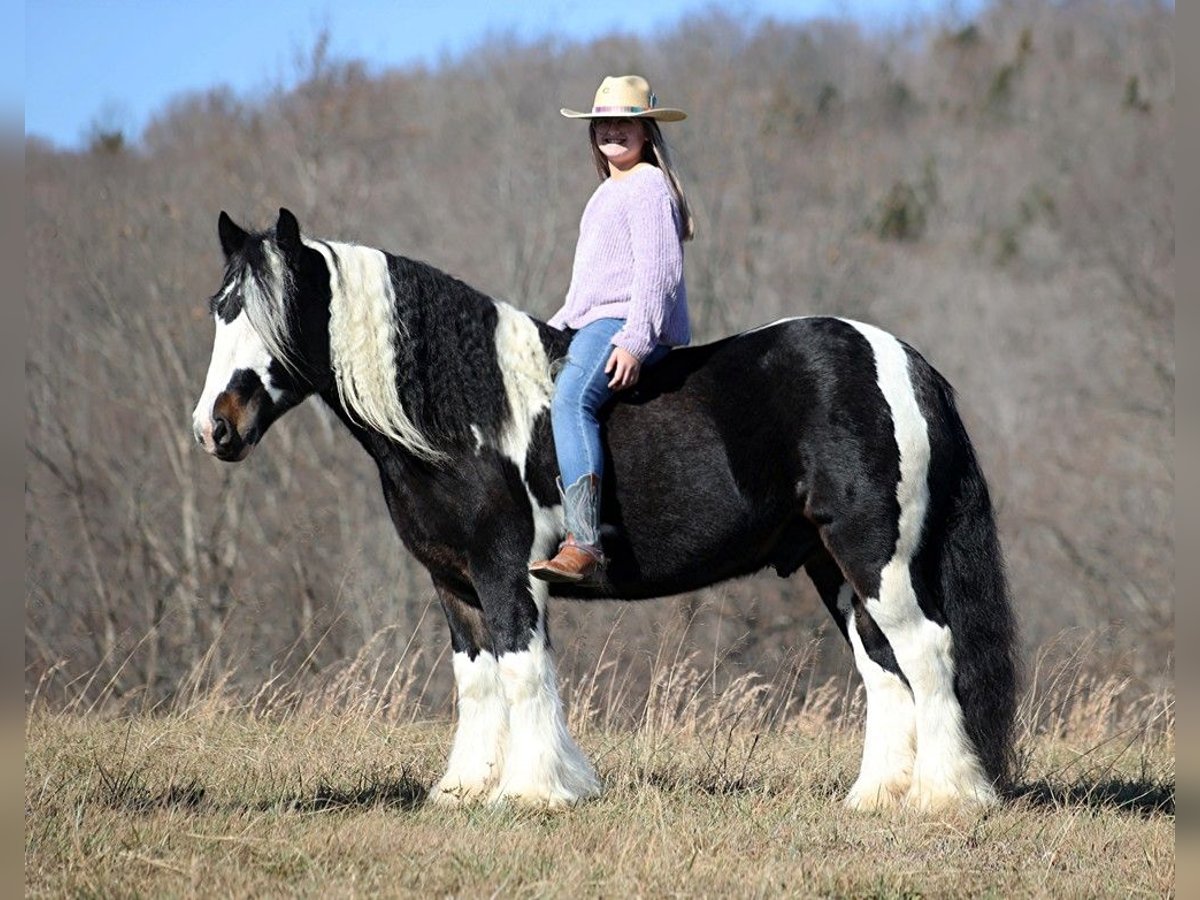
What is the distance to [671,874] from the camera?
4027 millimetres

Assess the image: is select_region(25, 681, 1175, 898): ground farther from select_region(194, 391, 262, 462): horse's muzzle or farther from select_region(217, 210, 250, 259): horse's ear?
select_region(217, 210, 250, 259): horse's ear

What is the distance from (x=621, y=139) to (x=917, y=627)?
2.29 m

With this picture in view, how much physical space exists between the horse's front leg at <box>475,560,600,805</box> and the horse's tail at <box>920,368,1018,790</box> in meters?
1.53

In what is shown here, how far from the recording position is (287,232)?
503 centimetres

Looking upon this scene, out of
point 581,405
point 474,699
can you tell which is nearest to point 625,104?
point 581,405

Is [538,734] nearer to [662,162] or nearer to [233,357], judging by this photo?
[233,357]

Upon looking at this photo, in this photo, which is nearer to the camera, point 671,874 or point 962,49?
point 671,874

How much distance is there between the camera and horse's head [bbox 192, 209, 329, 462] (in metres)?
4.93

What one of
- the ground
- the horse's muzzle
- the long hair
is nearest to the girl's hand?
the long hair

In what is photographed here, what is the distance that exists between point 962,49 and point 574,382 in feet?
190

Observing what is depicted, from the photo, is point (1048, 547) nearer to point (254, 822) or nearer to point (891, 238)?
point (891, 238)

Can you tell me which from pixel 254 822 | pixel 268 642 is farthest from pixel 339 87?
pixel 254 822

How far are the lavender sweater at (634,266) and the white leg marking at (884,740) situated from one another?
1552 millimetres

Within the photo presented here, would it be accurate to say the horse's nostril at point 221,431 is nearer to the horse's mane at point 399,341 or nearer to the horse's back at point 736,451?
the horse's mane at point 399,341
